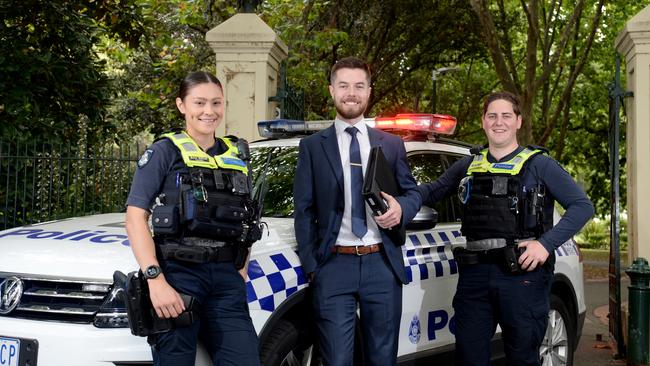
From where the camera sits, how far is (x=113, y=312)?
9.86 feet

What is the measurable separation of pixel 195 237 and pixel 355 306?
3.19 ft

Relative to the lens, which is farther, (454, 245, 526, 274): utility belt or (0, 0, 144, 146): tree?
(0, 0, 144, 146): tree

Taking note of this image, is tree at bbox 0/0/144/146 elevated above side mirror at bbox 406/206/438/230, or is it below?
above

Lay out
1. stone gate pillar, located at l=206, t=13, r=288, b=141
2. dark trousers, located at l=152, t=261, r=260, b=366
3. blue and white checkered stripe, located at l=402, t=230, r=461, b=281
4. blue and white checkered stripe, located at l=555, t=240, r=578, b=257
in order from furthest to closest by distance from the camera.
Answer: stone gate pillar, located at l=206, t=13, r=288, b=141
blue and white checkered stripe, located at l=555, t=240, r=578, b=257
blue and white checkered stripe, located at l=402, t=230, r=461, b=281
dark trousers, located at l=152, t=261, r=260, b=366

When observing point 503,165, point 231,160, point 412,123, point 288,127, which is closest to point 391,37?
point 288,127

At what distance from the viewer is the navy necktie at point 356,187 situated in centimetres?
360

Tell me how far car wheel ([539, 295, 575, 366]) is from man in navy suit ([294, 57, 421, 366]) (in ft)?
6.29

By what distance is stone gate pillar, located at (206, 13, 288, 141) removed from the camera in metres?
7.42

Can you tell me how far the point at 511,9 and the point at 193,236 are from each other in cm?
1956

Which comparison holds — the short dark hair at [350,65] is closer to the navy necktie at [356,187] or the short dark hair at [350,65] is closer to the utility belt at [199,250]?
the navy necktie at [356,187]

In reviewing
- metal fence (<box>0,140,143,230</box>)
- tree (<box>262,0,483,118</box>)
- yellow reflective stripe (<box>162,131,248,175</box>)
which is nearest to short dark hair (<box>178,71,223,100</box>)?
Result: yellow reflective stripe (<box>162,131,248,175</box>)

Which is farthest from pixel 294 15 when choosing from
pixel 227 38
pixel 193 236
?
pixel 193 236

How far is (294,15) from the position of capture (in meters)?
14.2

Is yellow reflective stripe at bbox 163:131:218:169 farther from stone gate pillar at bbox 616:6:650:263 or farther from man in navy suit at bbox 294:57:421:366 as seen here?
stone gate pillar at bbox 616:6:650:263
